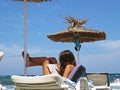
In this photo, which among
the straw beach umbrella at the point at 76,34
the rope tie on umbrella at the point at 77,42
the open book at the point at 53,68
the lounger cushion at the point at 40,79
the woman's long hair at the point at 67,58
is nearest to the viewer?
the lounger cushion at the point at 40,79

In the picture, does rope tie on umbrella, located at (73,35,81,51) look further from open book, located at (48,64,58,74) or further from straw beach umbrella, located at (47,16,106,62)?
open book, located at (48,64,58,74)

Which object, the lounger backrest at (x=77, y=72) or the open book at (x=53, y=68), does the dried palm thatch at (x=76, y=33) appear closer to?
the open book at (x=53, y=68)

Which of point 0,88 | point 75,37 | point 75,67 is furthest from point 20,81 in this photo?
point 75,37

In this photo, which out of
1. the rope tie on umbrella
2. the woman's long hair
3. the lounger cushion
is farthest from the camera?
the rope tie on umbrella

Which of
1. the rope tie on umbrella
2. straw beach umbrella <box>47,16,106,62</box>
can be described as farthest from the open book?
straw beach umbrella <box>47,16,106,62</box>

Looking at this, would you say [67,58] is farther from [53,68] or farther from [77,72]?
[53,68]

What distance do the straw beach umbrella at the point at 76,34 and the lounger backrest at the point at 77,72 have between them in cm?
634

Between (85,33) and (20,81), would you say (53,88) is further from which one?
(85,33)

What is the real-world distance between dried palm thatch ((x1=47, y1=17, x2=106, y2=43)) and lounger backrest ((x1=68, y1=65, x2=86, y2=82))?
6.48 m

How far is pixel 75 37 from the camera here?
11609 mm

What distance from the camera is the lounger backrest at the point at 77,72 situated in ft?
16.5

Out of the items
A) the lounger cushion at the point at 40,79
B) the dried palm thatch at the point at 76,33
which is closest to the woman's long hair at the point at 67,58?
the lounger cushion at the point at 40,79

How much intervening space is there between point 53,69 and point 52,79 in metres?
1.63

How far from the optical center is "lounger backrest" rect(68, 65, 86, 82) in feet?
16.5
